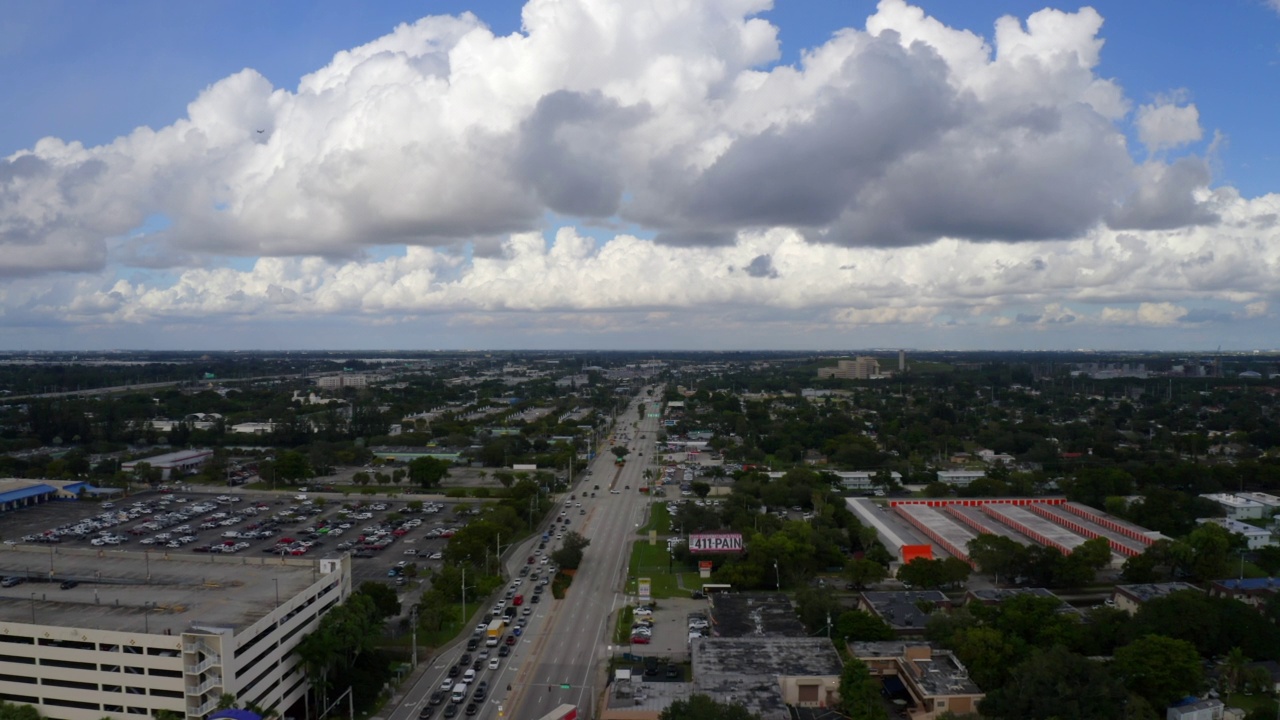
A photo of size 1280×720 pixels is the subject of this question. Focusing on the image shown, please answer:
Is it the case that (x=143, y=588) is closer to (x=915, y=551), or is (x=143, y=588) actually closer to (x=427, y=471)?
(x=915, y=551)

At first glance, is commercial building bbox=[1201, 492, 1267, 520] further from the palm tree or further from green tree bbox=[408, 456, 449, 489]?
green tree bbox=[408, 456, 449, 489]

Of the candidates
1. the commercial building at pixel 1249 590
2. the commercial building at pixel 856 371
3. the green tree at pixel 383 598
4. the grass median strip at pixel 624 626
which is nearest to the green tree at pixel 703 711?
the grass median strip at pixel 624 626

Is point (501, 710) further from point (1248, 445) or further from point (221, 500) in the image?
point (1248, 445)

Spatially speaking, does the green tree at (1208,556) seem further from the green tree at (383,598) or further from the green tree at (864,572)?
the green tree at (383,598)

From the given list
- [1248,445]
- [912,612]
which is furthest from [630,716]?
[1248,445]

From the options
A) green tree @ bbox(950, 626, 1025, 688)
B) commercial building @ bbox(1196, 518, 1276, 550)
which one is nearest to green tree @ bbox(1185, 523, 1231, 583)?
commercial building @ bbox(1196, 518, 1276, 550)

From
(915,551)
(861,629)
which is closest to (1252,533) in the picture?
(915,551)

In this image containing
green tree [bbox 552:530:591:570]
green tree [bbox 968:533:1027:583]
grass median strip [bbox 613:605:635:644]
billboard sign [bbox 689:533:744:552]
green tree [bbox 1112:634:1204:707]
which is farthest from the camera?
billboard sign [bbox 689:533:744:552]
